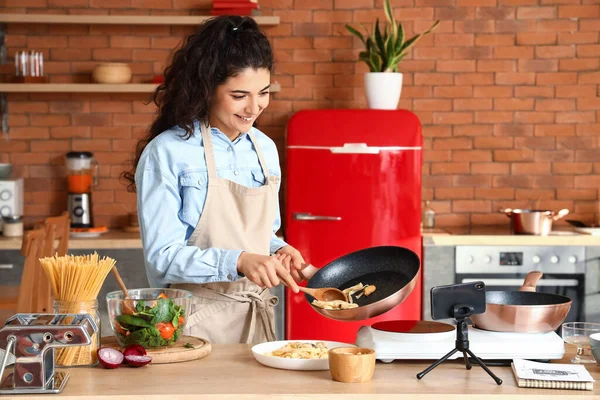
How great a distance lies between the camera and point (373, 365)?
193 centimetres

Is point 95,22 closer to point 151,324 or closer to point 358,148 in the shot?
point 358,148

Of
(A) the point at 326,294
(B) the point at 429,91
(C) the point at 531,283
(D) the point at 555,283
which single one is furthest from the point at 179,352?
(B) the point at 429,91

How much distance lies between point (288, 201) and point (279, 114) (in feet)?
2.34

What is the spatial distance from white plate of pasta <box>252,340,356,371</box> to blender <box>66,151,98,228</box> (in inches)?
108

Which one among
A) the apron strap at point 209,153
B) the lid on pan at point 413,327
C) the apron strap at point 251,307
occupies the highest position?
the apron strap at point 209,153

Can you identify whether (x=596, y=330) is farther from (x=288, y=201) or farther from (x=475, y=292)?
(x=288, y=201)

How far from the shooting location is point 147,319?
81.8 inches

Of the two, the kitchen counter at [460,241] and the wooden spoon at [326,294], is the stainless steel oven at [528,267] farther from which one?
the wooden spoon at [326,294]

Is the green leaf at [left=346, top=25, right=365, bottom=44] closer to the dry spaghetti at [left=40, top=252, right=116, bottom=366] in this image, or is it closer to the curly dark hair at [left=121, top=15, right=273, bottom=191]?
the curly dark hair at [left=121, top=15, right=273, bottom=191]

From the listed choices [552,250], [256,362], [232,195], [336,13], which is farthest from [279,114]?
[256,362]

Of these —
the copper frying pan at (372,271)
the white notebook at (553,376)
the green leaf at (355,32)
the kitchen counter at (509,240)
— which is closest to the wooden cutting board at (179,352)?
the copper frying pan at (372,271)

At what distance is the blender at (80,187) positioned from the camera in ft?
15.4

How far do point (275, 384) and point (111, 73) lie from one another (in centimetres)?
312

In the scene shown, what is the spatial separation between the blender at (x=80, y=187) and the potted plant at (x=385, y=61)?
1.61 m
